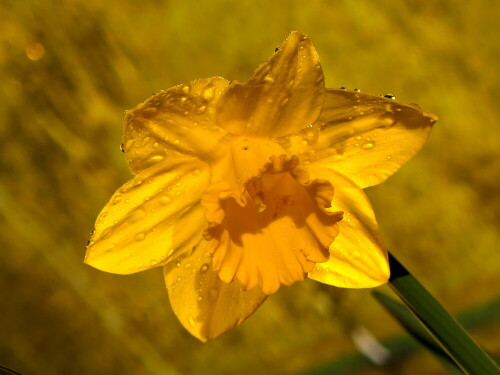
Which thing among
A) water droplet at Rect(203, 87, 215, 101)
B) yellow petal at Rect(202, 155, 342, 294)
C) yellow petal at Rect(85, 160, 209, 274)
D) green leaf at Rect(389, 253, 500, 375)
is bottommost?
green leaf at Rect(389, 253, 500, 375)

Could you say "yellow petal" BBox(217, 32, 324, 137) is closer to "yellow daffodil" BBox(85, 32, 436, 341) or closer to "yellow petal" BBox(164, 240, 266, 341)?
"yellow daffodil" BBox(85, 32, 436, 341)

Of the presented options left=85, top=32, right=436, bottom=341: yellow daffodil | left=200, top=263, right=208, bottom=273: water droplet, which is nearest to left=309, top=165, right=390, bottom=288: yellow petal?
left=85, top=32, right=436, bottom=341: yellow daffodil

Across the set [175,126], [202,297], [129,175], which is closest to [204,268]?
[202,297]

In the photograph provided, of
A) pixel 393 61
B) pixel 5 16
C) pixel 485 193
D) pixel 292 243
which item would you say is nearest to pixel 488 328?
pixel 485 193

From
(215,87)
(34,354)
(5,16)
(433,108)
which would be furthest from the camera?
(34,354)

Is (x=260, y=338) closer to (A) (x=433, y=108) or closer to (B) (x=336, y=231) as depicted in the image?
(A) (x=433, y=108)

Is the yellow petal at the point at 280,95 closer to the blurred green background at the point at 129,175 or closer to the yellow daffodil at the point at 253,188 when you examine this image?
the yellow daffodil at the point at 253,188

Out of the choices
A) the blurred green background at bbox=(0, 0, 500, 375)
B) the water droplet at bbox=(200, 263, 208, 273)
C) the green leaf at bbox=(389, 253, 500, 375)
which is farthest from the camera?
the blurred green background at bbox=(0, 0, 500, 375)
